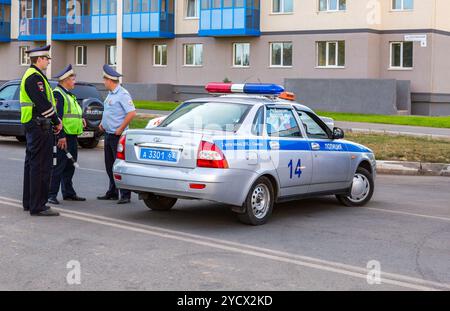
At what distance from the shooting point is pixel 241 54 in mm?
40281

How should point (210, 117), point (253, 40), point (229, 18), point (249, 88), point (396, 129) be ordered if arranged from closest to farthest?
point (210, 117)
point (249, 88)
point (396, 129)
point (229, 18)
point (253, 40)

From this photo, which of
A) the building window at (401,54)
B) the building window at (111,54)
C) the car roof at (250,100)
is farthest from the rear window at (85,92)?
the building window at (111,54)

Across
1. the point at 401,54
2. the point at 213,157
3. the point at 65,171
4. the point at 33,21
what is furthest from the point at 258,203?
the point at 33,21

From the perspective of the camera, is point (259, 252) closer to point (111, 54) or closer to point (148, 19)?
point (148, 19)

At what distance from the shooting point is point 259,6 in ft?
129

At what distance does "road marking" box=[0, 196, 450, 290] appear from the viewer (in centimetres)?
621

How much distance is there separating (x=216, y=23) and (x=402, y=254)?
33549 mm

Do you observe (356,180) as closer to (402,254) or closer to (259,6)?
(402,254)

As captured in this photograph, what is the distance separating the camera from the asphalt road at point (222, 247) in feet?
20.0

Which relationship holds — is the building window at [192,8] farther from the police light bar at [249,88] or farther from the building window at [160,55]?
the police light bar at [249,88]

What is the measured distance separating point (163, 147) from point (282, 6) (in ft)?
102

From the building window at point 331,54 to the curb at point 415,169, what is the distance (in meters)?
20.8

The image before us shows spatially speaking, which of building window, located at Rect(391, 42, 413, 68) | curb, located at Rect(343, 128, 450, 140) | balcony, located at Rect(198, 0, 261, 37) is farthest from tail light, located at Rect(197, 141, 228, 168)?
balcony, located at Rect(198, 0, 261, 37)

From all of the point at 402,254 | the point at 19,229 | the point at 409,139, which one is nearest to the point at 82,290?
the point at 19,229
